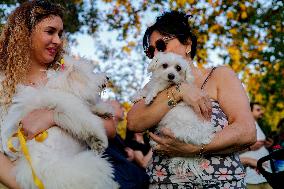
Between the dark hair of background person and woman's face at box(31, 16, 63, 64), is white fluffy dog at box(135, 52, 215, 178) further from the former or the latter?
woman's face at box(31, 16, 63, 64)

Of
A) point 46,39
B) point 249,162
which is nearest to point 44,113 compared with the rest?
point 46,39

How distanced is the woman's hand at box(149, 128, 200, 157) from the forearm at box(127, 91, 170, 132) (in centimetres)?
12

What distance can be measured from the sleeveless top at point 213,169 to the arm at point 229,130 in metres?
0.05

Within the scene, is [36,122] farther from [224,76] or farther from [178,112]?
[224,76]

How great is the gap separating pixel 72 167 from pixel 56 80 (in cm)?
58

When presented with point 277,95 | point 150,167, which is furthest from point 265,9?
point 150,167

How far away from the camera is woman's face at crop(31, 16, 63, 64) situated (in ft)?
8.73

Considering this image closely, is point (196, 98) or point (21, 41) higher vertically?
point (21, 41)

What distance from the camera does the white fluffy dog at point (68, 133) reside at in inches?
87.5

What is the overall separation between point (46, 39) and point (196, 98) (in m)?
1.00

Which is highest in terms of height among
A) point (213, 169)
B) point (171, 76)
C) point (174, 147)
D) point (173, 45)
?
point (173, 45)

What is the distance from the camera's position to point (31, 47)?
273 cm

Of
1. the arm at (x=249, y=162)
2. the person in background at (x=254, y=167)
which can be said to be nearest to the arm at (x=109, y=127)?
the person in background at (x=254, y=167)

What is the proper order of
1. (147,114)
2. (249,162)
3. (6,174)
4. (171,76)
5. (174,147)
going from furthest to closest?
(249,162) → (171,76) → (147,114) → (174,147) → (6,174)
